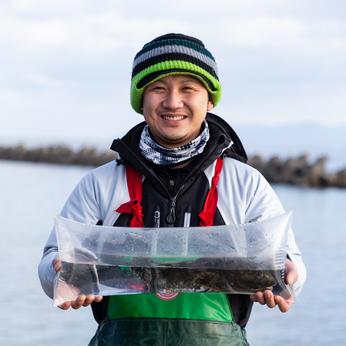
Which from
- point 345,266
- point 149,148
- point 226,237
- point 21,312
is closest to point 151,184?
point 149,148

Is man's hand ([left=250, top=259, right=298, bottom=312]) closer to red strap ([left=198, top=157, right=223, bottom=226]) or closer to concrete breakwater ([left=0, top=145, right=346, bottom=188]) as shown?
red strap ([left=198, top=157, right=223, bottom=226])

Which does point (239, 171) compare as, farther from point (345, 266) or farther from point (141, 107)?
point (345, 266)

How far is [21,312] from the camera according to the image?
21.1 feet

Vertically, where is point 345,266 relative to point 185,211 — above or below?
below

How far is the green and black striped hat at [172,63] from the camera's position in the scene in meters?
2.57

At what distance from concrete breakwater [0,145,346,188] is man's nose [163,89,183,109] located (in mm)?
18412

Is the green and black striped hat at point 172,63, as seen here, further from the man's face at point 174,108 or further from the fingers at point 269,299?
the fingers at point 269,299

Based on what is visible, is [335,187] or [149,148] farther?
[335,187]

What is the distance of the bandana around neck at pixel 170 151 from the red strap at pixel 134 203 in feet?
0.22

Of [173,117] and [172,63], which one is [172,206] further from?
[172,63]

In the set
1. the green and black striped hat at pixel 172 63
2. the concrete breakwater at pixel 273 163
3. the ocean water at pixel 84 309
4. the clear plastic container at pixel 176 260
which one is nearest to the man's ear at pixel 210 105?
the green and black striped hat at pixel 172 63

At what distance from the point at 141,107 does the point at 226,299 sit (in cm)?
57

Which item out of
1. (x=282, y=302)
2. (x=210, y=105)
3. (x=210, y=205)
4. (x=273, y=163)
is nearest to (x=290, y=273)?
(x=282, y=302)

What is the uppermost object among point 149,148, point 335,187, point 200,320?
point 149,148
